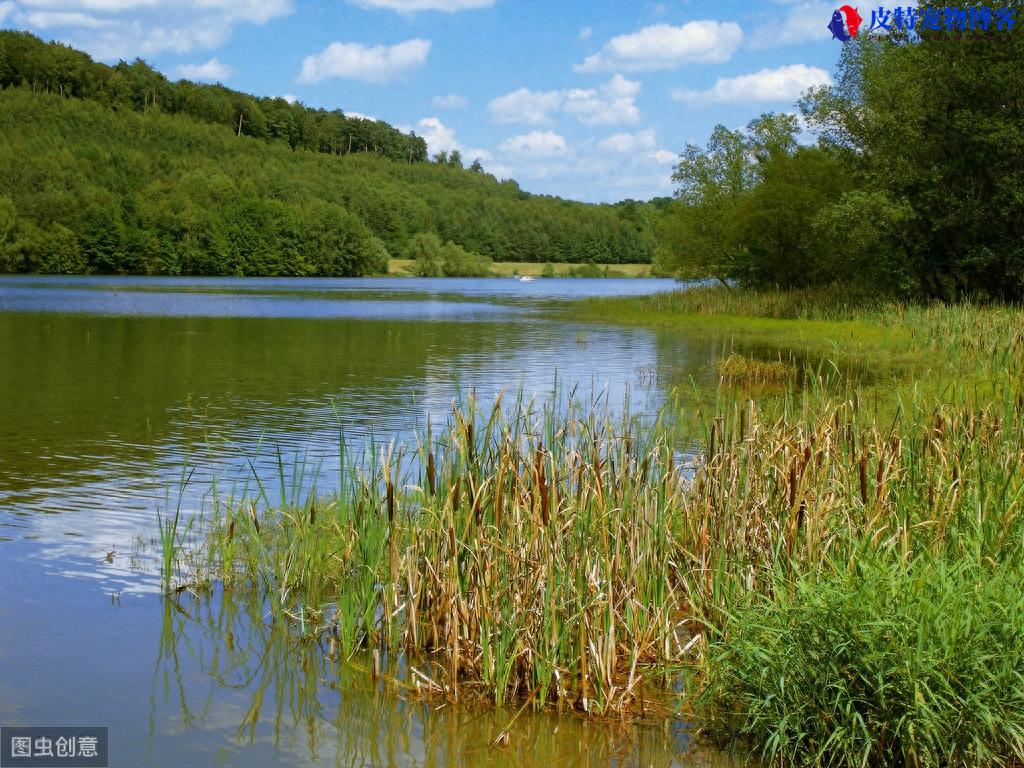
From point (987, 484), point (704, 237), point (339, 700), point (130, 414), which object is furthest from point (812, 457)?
point (704, 237)

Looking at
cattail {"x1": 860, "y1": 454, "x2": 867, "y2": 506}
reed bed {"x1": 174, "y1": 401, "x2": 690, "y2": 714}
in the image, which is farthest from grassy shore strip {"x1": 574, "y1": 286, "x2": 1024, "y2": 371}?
reed bed {"x1": 174, "y1": 401, "x2": 690, "y2": 714}

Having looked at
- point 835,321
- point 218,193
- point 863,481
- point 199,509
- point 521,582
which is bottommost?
point 199,509

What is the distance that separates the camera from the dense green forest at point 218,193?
4082 inches

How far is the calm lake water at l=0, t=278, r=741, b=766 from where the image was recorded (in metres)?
5.26

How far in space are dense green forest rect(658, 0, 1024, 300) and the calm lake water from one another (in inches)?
421

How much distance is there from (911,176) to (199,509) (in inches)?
1165

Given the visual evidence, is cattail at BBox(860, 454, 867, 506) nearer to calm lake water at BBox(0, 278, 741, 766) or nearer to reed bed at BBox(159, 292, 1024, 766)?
reed bed at BBox(159, 292, 1024, 766)

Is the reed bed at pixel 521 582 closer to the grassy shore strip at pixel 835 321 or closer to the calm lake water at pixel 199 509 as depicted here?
the calm lake water at pixel 199 509

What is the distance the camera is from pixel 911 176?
33.5m

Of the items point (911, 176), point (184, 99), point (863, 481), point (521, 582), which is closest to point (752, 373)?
point (863, 481)

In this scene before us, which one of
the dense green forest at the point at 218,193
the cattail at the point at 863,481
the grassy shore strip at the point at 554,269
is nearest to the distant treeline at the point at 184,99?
the dense green forest at the point at 218,193

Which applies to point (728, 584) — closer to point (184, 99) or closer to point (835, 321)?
point (835, 321)

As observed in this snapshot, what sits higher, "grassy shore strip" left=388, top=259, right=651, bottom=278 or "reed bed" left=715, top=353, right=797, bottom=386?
"grassy shore strip" left=388, top=259, right=651, bottom=278

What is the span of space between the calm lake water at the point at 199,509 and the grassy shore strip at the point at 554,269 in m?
112
